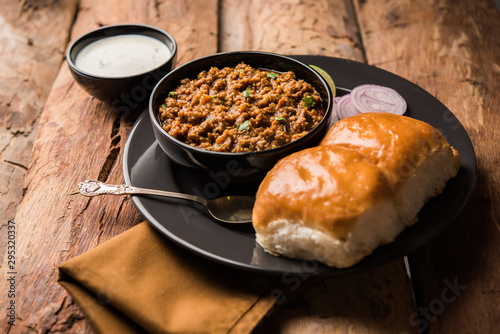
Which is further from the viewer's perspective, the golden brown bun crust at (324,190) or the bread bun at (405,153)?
the bread bun at (405,153)

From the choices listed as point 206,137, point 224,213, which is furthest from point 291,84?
point 224,213

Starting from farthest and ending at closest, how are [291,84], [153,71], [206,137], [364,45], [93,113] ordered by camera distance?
1. [364,45]
2. [93,113]
3. [153,71]
4. [291,84]
5. [206,137]

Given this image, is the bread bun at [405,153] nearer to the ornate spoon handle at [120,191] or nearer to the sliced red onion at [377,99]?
the sliced red onion at [377,99]

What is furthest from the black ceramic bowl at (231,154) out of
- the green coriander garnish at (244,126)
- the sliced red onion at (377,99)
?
the sliced red onion at (377,99)

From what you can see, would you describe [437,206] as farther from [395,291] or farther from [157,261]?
[157,261]

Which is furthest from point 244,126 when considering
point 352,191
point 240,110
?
point 352,191

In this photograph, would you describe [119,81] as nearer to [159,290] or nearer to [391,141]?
[159,290]

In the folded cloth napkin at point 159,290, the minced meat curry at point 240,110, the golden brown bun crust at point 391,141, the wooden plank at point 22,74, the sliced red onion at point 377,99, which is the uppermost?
the golden brown bun crust at point 391,141
